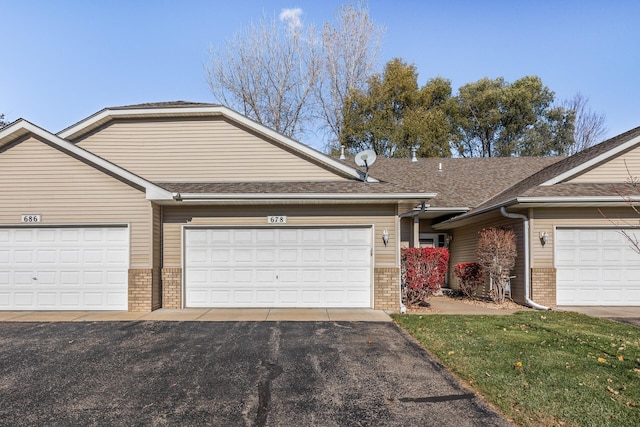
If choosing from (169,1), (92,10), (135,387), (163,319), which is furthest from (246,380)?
(92,10)

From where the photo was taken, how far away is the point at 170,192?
9.73m

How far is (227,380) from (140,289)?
5.65 m

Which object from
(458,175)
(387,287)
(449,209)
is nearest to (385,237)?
(387,287)

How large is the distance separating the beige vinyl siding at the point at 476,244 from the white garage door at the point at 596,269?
36.4 inches

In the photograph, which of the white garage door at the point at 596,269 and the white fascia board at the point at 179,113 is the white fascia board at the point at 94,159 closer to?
the white fascia board at the point at 179,113

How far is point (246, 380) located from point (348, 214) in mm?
5921

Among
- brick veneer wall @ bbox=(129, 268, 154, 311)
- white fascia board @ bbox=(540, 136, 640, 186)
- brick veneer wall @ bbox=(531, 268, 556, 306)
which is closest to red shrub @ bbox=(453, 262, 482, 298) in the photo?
brick veneer wall @ bbox=(531, 268, 556, 306)

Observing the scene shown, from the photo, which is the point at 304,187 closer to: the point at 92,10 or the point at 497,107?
the point at 92,10

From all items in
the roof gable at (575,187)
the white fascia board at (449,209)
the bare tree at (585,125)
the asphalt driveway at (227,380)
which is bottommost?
the asphalt driveway at (227,380)

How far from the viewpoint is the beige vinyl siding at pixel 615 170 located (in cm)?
1154

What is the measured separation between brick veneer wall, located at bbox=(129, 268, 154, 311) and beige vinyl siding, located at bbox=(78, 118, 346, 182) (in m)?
2.98

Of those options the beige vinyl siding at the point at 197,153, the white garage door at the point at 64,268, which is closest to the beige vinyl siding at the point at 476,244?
the beige vinyl siding at the point at 197,153

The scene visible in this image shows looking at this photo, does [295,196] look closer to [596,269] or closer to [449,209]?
[449,209]

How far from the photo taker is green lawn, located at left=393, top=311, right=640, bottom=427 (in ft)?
13.7
